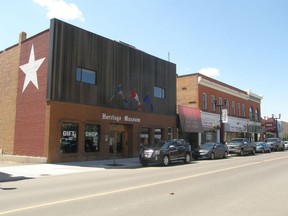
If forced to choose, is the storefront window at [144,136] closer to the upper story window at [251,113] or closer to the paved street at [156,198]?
the paved street at [156,198]

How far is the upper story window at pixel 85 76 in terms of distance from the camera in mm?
25150

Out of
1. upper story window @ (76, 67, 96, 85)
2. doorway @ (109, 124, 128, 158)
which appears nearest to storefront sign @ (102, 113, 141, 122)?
doorway @ (109, 124, 128, 158)

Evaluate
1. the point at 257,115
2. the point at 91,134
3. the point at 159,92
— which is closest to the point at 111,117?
the point at 91,134

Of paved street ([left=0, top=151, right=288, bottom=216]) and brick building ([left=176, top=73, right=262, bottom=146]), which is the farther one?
brick building ([left=176, top=73, right=262, bottom=146])

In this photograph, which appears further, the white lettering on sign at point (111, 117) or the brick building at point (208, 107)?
the brick building at point (208, 107)

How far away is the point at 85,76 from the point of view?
25.7m

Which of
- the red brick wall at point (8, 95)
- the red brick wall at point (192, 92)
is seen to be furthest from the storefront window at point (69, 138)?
the red brick wall at point (192, 92)

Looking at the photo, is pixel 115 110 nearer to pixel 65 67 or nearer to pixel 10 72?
pixel 65 67

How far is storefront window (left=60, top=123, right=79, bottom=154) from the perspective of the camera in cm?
2355

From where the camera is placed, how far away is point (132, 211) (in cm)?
788

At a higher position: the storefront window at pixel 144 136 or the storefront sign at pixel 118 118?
the storefront sign at pixel 118 118

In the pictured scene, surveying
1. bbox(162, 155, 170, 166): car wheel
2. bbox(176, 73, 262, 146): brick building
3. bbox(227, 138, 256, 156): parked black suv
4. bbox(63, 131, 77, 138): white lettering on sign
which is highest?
bbox(176, 73, 262, 146): brick building

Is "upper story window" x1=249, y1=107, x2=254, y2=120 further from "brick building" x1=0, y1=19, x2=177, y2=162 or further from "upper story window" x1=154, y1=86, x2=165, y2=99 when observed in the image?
"brick building" x1=0, y1=19, x2=177, y2=162

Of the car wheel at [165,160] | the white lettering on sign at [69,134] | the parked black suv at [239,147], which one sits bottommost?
the car wheel at [165,160]
